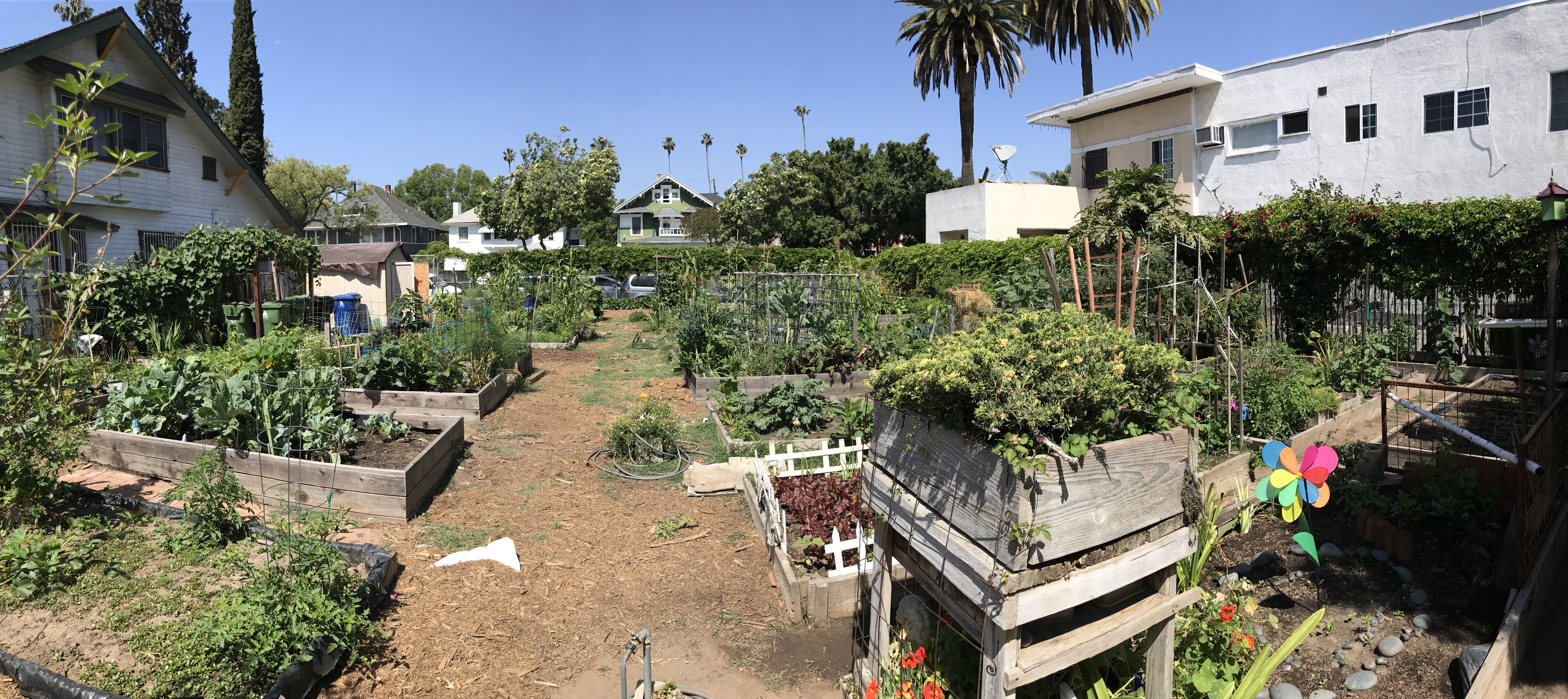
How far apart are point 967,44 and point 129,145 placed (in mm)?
23658

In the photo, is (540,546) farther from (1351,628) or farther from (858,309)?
(858,309)

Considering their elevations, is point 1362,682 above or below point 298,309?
below

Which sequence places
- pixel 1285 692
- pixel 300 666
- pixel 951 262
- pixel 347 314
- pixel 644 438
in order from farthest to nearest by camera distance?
1. pixel 951 262
2. pixel 347 314
3. pixel 644 438
4. pixel 1285 692
5. pixel 300 666

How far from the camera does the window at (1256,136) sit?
19297 mm

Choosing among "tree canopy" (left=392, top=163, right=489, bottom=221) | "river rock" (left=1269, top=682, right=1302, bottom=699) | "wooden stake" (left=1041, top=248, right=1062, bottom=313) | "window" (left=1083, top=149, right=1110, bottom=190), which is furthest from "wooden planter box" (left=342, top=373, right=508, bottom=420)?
"tree canopy" (left=392, top=163, right=489, bottom=221)

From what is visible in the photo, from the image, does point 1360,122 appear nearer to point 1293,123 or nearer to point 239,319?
point 1293,123

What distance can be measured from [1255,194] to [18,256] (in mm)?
22455

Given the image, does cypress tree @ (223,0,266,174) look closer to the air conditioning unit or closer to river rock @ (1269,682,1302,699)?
the air conditioning unit

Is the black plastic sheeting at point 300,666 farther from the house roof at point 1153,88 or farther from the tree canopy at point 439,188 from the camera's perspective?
the tree canopy at point 439,188

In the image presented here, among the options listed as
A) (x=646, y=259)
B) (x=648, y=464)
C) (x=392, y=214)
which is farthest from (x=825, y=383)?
(x=392, y=214)

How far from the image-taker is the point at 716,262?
29.0 metres

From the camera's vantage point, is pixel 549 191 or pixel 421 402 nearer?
pixel 421 402

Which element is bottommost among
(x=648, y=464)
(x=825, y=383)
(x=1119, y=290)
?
(x=648, y=464)

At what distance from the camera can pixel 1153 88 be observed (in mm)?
21094
